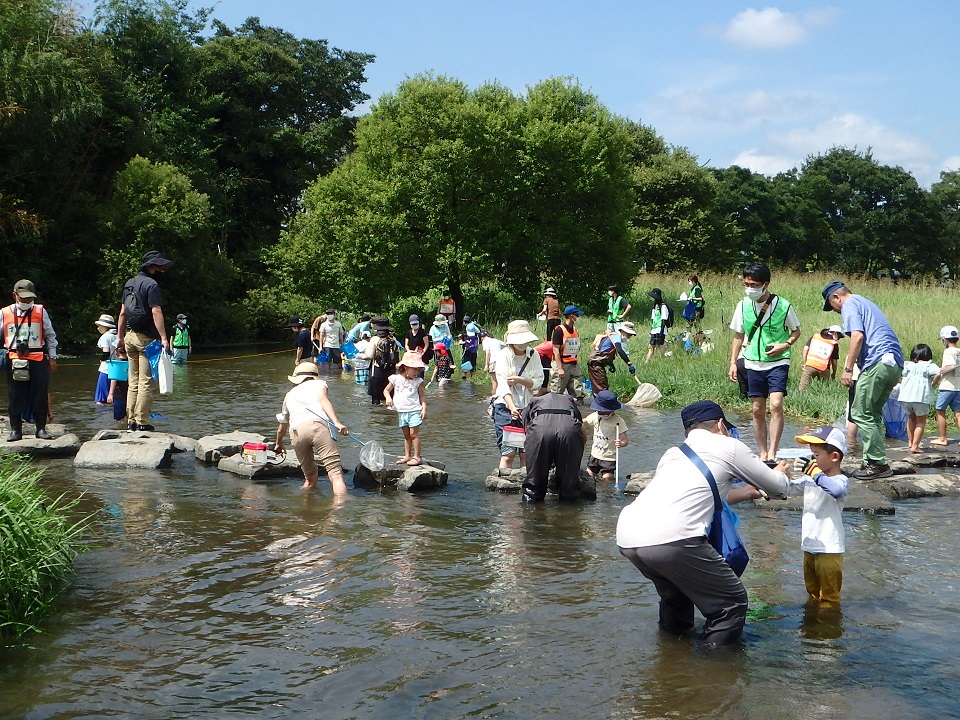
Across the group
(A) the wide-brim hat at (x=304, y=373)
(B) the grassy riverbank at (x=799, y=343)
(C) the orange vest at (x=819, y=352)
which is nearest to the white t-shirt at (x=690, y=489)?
(A) the wide-brim hat at (x=304, y=373)

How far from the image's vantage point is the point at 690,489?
561 cm

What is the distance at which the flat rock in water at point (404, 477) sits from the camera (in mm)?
10359

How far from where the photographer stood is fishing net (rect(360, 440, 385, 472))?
10523 millimetres

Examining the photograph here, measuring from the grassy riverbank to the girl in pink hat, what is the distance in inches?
282

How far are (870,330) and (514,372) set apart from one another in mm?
3814

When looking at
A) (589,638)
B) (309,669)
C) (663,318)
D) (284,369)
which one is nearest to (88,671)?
(309,669)

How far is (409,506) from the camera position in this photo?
380 inches

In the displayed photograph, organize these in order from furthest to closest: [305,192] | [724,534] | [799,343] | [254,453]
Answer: [305,192], [799,343], [254,453], [724,534]

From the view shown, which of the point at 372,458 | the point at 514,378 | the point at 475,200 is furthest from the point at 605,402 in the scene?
the point at 475,200

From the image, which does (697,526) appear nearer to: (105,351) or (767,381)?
(767,381)

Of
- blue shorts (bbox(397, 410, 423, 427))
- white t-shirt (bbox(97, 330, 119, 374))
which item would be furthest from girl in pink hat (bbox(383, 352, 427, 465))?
white t-shirt (bbox(97, 330, 119, 374))

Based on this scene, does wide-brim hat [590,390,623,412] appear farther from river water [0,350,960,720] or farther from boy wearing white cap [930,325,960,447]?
boy wearing white cap [930,325,960,447]

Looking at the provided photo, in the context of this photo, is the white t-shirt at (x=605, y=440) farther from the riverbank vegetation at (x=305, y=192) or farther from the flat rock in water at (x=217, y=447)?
the riverbank vegetation at (x=305, y=192)

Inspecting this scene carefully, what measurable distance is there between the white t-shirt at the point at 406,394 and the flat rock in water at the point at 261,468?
1.36 m
